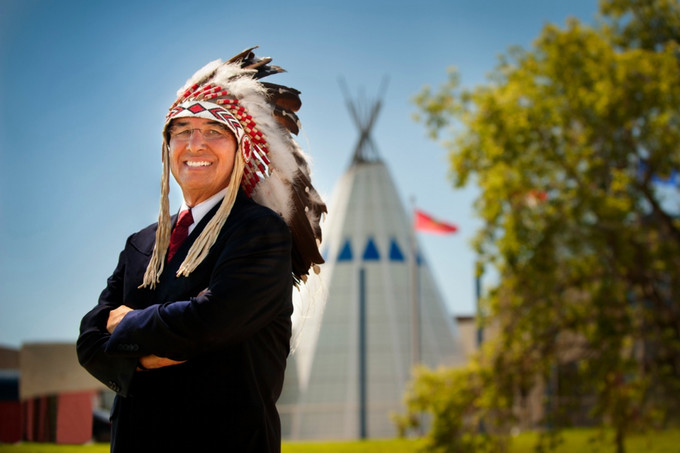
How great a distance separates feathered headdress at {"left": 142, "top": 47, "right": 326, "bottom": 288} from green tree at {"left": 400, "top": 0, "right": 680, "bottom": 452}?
7737mm

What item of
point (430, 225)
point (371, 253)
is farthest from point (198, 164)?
point (371, 253)

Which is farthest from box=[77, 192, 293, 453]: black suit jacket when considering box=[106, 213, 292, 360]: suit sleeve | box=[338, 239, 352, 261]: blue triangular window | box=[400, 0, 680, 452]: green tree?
box=[338, 239, 352, 261]: blue triangular window

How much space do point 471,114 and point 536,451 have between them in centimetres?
437

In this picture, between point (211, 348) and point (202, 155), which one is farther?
point (202, 155)

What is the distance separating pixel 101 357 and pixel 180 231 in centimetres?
31

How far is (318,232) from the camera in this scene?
1780 mm

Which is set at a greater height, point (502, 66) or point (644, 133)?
point (502, 66)

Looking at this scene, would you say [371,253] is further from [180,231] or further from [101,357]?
[101,357]

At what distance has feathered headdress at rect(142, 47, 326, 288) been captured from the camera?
1.66 m

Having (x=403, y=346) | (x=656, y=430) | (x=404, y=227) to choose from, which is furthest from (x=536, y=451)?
(x=404, y=227)

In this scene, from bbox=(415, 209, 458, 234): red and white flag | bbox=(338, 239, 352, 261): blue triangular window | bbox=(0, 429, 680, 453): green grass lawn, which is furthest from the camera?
bbox=(338, 239, 352, 261): blue triangular window

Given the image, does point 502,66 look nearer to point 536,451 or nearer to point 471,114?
point 471,114

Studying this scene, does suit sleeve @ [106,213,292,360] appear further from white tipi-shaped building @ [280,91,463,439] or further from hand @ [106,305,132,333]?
white tipi-shaped building @ [280,91,463,439]

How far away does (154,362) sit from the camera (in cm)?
150
